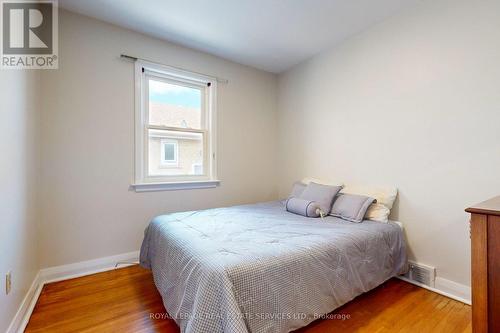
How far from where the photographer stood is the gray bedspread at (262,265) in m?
1.14

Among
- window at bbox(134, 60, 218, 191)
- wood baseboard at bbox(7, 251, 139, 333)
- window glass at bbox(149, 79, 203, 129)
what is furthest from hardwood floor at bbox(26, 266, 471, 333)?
window glass at bbox(149, 79, 203, 129)

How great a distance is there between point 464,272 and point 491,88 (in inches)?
57.9

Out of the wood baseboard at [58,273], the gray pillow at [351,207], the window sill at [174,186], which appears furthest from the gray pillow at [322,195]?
the wood baseboard at [58,273]

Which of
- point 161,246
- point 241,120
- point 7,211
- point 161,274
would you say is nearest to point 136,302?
point 161,274

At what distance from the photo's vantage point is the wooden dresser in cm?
100

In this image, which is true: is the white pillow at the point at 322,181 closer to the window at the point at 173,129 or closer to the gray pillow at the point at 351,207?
the gray pillow at the point at 351,207

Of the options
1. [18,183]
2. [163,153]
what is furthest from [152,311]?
[163,153]

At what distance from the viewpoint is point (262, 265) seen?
1.26 metres

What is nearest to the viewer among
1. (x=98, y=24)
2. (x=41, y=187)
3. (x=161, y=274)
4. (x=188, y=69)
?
(x=161, y=274)

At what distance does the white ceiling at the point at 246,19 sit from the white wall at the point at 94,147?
0.70 feet

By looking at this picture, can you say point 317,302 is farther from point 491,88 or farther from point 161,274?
point 491,88

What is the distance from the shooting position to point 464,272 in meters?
1.86

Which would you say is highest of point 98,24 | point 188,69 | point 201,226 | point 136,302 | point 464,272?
point 98,24

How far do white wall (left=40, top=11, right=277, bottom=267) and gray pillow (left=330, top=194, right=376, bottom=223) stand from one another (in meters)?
1.69
